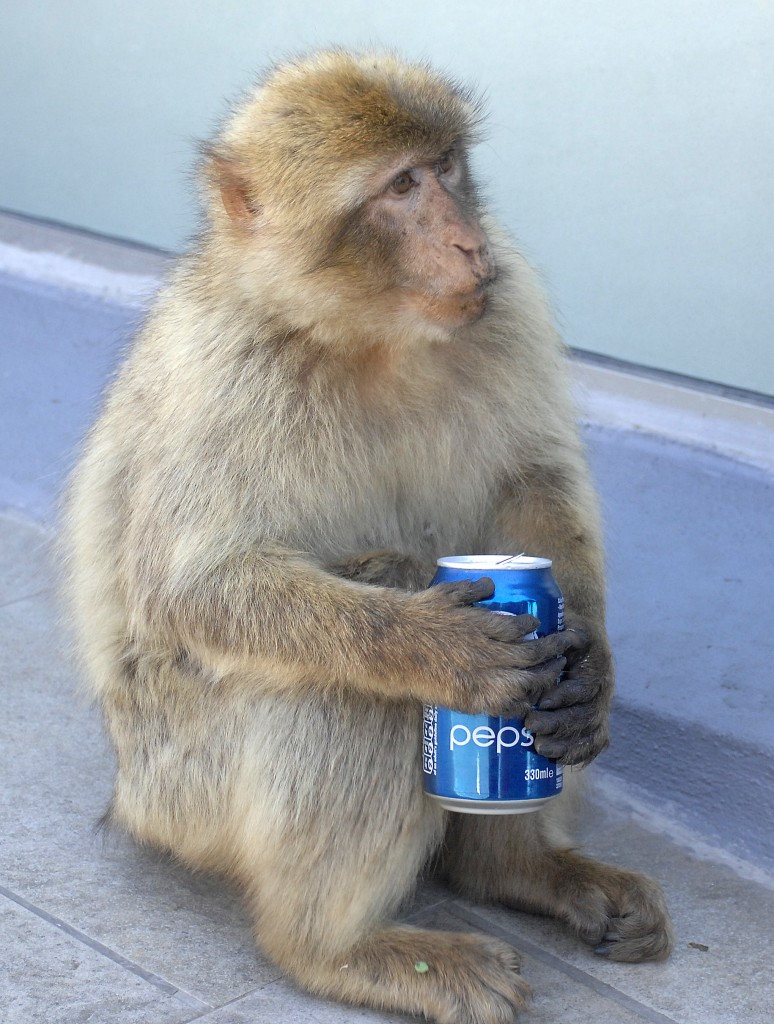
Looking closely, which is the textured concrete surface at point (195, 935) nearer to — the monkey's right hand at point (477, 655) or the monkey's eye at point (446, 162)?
the monkey's right hand at point (477, 655)

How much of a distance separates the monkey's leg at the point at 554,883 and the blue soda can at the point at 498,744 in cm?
42

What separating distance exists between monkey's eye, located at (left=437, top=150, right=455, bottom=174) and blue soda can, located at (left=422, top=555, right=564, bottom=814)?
30.0 inches

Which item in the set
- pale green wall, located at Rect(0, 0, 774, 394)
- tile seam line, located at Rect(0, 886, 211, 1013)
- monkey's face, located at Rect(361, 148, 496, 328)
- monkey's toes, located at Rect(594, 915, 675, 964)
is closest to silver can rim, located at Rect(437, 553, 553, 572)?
monkey's face, located at Rect(361, 148, 496, 328)

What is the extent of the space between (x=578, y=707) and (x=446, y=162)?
1.08m


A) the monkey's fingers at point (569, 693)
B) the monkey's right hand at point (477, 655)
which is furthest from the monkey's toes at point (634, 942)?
the monkey's right hand at point (477, 655)

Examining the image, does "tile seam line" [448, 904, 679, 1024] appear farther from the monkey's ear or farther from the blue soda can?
the monkey's ear

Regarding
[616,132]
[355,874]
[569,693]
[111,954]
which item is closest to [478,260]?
[569,693]

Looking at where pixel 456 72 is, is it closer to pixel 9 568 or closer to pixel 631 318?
pixel 631 318

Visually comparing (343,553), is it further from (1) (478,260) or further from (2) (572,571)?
(1) (478,260)

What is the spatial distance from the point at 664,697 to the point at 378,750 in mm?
1101

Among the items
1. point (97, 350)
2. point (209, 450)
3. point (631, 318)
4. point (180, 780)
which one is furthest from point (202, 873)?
point (97, 350)

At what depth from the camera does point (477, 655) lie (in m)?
2.65

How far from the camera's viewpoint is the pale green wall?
427cm

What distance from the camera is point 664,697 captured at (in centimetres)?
364
